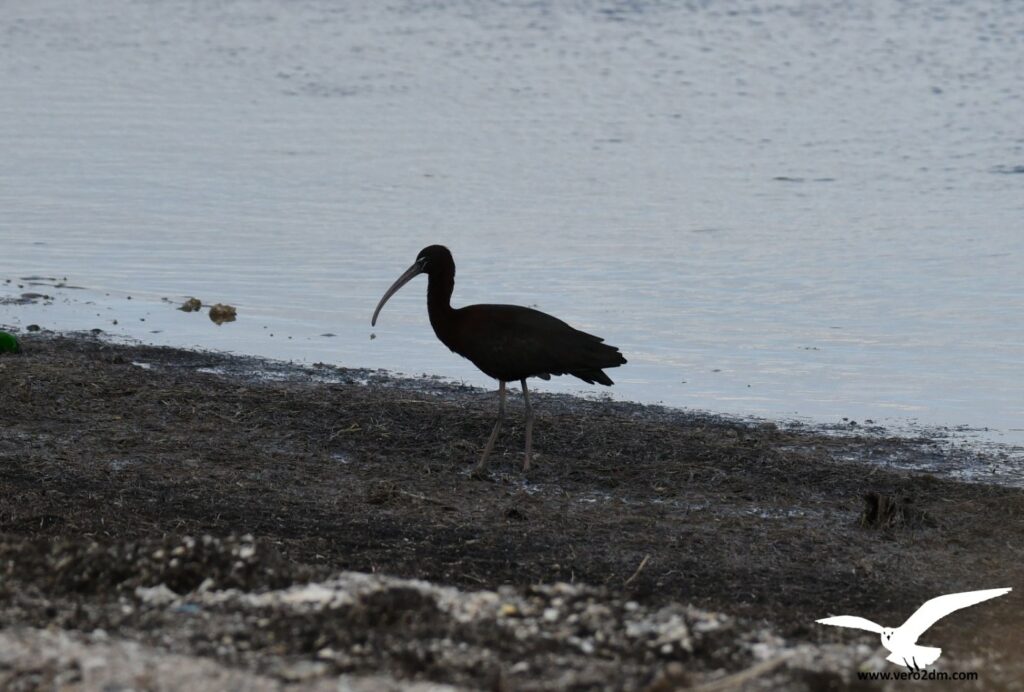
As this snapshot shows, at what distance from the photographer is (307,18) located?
3434cm

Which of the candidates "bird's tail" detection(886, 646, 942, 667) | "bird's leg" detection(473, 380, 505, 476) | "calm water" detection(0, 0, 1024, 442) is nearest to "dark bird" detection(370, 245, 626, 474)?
"bird's leg" detection(473, 380, 505, 476)

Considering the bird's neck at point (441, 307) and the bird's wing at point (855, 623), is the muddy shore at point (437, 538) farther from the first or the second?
the bird's neck at point (441, 307)

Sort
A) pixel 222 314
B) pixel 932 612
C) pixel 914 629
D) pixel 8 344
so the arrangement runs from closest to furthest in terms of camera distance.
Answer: pixel 914 629 → pixel 932 612 → pixel 8 344 → pixel 222 314

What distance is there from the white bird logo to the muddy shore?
8 cm

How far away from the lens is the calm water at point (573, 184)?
13.2 m

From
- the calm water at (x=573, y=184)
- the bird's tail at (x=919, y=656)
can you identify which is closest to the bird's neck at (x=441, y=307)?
the calm water at (x=573, y=184)

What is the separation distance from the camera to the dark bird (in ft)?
30.1

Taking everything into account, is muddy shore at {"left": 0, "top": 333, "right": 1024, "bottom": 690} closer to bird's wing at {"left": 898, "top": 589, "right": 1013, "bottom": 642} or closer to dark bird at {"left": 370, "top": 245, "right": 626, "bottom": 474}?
bird's wing at {"left": 898, "top": 589, "right": 1013, "bottom": 642}

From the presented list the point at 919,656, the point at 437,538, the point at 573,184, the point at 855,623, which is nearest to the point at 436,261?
the point at 437,538

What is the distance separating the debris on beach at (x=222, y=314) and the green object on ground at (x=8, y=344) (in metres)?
2.15

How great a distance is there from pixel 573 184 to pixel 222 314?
24.3 ft

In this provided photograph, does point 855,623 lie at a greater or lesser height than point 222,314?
lesser

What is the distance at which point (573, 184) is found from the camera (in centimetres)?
2016

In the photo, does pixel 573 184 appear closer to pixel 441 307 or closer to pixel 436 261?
pixel 436 261
